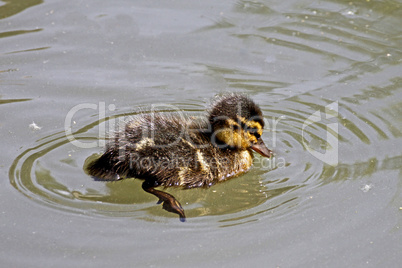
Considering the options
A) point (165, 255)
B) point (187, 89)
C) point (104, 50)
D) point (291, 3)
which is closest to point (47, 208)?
point (165, 255)

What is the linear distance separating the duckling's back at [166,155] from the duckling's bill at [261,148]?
18 centimetres

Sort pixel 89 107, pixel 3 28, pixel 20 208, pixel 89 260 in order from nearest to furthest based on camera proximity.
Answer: pixel 89 260, pixel 20 208, pixel 89 107, pixel 3 28

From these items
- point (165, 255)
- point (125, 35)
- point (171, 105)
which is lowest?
point (165, 255)

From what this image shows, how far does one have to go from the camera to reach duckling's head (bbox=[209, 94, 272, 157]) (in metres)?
4.20

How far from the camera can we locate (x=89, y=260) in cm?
348

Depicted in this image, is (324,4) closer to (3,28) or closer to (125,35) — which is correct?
(125,35)

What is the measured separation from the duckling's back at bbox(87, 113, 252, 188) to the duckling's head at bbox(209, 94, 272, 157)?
8 cm

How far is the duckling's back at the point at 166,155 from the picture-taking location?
4051 millimetres

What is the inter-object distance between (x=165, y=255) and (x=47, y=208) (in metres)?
0.90

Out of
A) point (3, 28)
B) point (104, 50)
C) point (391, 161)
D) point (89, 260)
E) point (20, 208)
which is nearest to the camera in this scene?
point (89, 260)

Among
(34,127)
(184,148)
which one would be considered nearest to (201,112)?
(184,148)

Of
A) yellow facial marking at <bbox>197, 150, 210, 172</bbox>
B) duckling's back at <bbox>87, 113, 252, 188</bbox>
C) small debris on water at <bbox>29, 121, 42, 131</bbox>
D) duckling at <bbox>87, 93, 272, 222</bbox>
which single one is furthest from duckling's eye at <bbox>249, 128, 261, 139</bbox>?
small debris on water at <bbox>29, 121, 42, 131</bbox>

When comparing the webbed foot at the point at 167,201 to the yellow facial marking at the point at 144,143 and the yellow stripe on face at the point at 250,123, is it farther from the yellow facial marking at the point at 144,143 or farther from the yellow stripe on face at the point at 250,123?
the yellow stripe on face at the point at 250,123

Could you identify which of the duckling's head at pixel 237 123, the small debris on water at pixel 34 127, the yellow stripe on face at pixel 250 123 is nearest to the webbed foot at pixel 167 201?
the duckling's head at pixel 237 123
